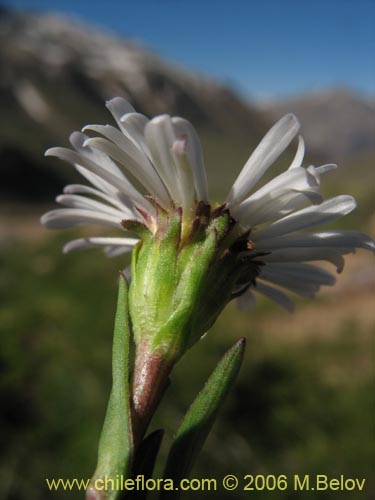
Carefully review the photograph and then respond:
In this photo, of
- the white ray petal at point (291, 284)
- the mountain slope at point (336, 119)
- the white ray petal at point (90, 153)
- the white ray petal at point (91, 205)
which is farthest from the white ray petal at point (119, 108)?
the mountain slope at point (336, 119)

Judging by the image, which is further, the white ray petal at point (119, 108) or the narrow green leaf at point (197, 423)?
the white ray petal at point (119, 108)

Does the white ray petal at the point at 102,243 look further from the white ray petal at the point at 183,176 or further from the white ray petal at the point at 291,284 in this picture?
the white ray petal at the point at 291,284

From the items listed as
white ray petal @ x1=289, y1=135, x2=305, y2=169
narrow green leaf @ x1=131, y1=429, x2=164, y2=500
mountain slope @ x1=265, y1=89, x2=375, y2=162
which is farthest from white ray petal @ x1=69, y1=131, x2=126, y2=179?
mountain slope @ x1=265, y1=89, x2=375, y2=162

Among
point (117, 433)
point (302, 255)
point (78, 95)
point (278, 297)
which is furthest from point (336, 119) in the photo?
point (117, 433)

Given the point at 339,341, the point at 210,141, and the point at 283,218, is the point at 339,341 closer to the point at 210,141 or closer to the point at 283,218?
the point at 283,218

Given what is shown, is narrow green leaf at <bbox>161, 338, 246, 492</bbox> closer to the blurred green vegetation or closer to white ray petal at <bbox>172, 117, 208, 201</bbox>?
white ray petal at <bbox>172, 117, 208, 201</bbox>

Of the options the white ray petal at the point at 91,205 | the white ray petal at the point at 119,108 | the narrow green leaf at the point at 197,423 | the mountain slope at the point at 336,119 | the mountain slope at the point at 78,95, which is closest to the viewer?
the narrow green leaf at the point at 197,423

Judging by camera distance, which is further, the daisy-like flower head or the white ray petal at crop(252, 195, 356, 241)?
the white ray petal at crop(252, 195, 356, 241)

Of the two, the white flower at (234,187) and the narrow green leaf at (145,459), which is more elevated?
the white flower at (234,187)
